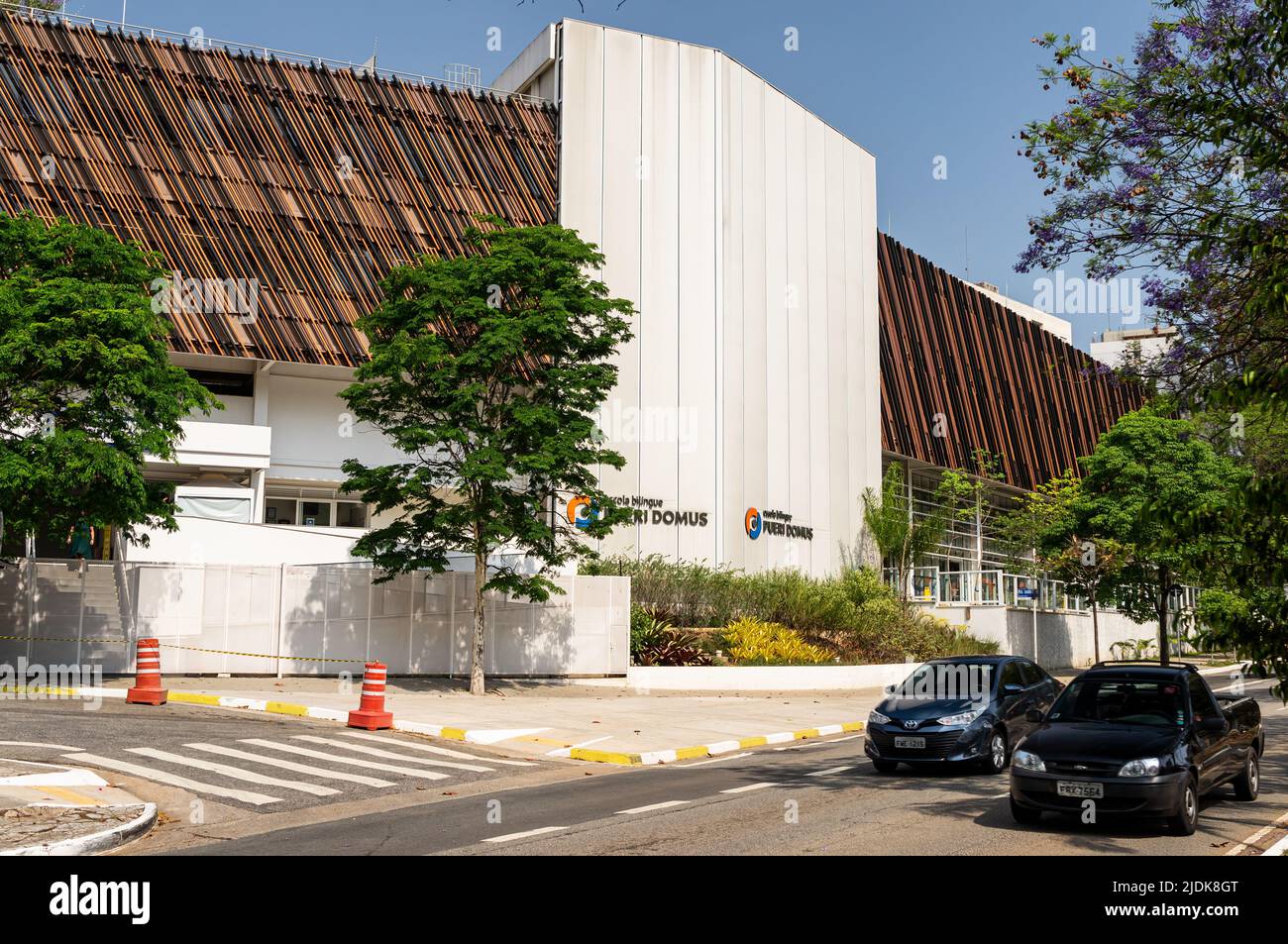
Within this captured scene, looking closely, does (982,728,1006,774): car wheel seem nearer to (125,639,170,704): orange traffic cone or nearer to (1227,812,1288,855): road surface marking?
(1227,812,1288,855): road surface marking

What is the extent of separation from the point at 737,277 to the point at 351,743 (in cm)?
2578

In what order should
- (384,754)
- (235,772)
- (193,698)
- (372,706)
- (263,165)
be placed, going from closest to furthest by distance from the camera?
(235,772), (384,754), (372,706), (193,698), (263,165)

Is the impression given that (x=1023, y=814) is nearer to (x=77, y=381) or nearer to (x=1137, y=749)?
(x=1137, y=749)

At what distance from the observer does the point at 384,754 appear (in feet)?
55.6

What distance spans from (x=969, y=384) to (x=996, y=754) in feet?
135

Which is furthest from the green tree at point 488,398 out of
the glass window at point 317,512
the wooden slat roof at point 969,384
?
the wooden slat roof at point 969,384

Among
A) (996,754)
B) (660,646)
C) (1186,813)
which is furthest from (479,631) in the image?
(1186,813)

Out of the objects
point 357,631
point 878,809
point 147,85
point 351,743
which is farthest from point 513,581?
point 147,85

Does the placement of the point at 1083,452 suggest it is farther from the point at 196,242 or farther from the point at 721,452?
the point at 196,242

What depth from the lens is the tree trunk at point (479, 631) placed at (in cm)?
2522

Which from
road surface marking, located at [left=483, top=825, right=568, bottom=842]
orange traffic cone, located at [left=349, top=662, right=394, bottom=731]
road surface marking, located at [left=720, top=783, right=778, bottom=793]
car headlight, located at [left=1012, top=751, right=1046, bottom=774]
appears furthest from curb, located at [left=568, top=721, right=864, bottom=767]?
car headlight, located at [left=1012, top=751, right=1046, bottom=774]

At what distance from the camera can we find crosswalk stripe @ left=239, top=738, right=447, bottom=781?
15328 mm

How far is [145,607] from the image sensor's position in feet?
83.0
